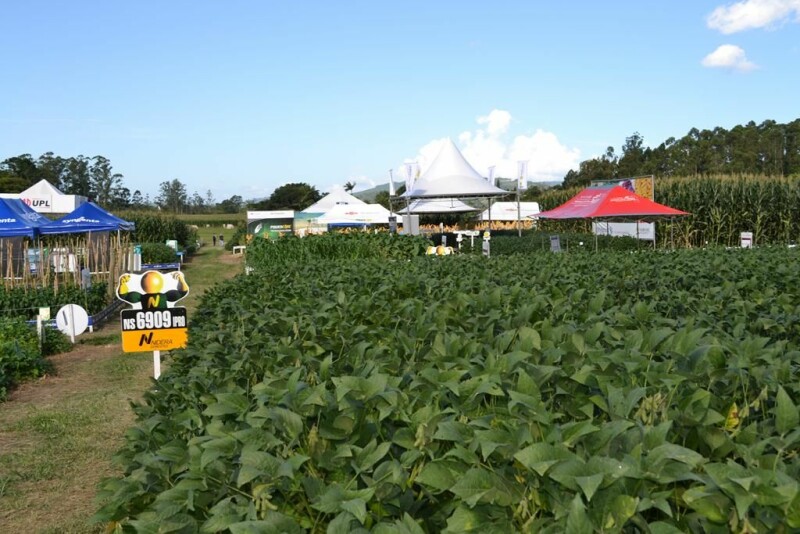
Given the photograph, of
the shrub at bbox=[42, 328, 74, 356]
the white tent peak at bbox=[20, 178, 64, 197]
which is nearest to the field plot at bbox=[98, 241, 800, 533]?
the shrub at bbox=[42, 328, 74, 356]

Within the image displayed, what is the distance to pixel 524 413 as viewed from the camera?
6.40 ft

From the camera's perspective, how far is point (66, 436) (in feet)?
24.3

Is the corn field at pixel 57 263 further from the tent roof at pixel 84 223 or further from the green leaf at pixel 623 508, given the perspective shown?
the green leaf at pixel 623 508

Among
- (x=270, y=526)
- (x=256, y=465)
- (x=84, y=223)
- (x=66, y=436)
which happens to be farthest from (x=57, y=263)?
(x=270, y=526)

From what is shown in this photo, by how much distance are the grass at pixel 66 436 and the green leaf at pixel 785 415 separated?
96.2 inches

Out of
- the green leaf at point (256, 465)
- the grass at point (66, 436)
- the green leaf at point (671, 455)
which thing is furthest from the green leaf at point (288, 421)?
the grass at point (66, 436)

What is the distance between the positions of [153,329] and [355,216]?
25.7 meters

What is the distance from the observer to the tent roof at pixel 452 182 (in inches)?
1068

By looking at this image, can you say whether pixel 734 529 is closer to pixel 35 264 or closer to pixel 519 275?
pixel 519 275

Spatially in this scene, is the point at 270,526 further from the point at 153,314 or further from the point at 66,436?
the point at 66,436

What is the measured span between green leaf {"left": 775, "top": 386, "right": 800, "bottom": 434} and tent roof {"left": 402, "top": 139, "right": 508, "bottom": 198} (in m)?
24.7

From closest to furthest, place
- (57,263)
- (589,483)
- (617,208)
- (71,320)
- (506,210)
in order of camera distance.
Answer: (589,483) → (71,320) → (57,263) → (617,208) → (506,210)

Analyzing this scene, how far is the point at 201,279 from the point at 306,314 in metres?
23.5

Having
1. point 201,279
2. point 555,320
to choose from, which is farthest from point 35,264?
point 555,320
